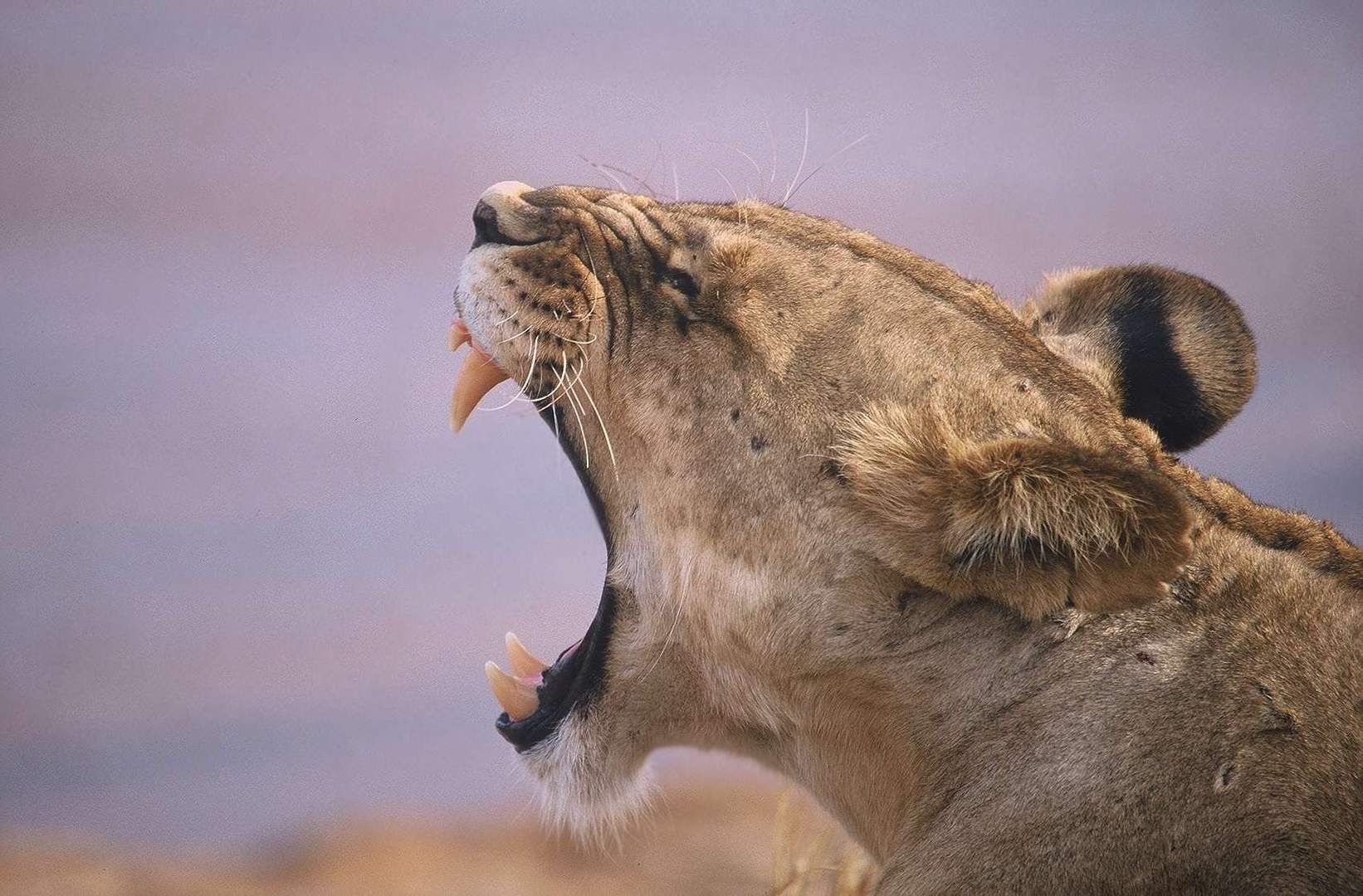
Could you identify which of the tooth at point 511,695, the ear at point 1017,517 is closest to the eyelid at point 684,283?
the ear at point 1017,517

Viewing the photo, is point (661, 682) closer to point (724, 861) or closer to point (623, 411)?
point (623, 411)

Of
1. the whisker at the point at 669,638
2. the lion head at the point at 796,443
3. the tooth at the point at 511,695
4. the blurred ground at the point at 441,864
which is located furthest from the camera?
the blurred ground at the point at 441,864

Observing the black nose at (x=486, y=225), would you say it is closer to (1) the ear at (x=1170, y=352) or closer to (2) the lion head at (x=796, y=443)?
(2) the lion head at (x=796, y=443)

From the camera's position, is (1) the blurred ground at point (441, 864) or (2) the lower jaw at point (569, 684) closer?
(2) the lower jaw at point (569, 684)

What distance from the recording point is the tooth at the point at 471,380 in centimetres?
302

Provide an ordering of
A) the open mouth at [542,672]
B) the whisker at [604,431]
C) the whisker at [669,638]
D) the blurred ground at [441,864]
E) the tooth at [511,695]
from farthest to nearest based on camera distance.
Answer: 1. the blurred ground at [441,864]
2. the tooth at [511,695]
3. the open mouth at [542,672]
4. the whisker at [604,431]
5. the whisker at [669,638]

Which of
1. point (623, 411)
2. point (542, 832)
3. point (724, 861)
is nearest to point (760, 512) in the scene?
point (623, 411)

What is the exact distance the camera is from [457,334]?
303cm

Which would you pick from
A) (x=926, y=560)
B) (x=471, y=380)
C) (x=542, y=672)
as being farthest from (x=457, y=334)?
(x=926, y=560)

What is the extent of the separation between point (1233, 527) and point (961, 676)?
530mm

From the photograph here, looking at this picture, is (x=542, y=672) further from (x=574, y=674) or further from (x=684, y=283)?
(x=684, y=283)

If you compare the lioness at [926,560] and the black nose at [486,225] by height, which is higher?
the black nose at [486,225]

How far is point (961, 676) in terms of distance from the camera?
91.6 inches

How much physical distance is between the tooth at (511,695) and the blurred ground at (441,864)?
2.61m
